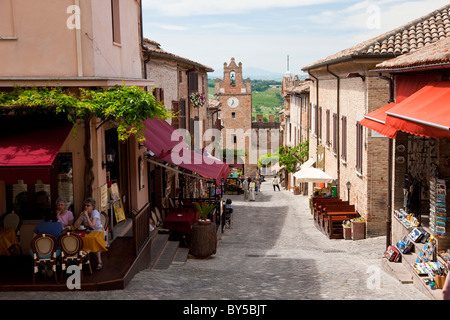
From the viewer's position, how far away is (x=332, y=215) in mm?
18594

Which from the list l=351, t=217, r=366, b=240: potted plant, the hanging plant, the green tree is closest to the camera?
the hanging plant

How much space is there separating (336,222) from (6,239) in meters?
11.6

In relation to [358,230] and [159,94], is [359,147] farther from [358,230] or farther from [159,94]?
[159,94]

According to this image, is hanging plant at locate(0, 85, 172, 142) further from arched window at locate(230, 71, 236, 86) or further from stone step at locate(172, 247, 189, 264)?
arched window at locate(230, 71, 236, 86)

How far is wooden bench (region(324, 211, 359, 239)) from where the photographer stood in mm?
18234

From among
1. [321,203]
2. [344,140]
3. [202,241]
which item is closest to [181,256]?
[202,241]

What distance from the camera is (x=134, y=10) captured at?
15.3 m

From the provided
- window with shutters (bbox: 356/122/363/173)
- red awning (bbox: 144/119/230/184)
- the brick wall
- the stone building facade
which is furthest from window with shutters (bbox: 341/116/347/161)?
red awning (bbox: 144/119/230/184)

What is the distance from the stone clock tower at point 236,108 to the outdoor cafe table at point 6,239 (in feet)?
206

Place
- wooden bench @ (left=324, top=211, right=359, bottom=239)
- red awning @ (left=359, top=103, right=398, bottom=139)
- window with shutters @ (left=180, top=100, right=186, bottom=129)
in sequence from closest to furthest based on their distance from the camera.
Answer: red awning @ (left=359, top=103, right=398, bottom=139), wooden bench @ (left=324, top=211, right=359, bottom=239), window with shutters @ (left=180, top=100, right=186, bottom=129)

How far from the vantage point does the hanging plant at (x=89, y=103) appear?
9.52 m

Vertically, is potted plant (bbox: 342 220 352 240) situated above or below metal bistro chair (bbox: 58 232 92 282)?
below

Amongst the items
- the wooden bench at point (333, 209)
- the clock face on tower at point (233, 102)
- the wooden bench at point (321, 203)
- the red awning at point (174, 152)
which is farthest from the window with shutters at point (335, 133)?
the clock face on tower at point (233, 102)

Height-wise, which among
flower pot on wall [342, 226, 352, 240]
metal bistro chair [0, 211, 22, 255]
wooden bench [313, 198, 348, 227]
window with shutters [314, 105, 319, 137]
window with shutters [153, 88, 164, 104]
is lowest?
flower pot on wall [342, 226, 352, 240]
